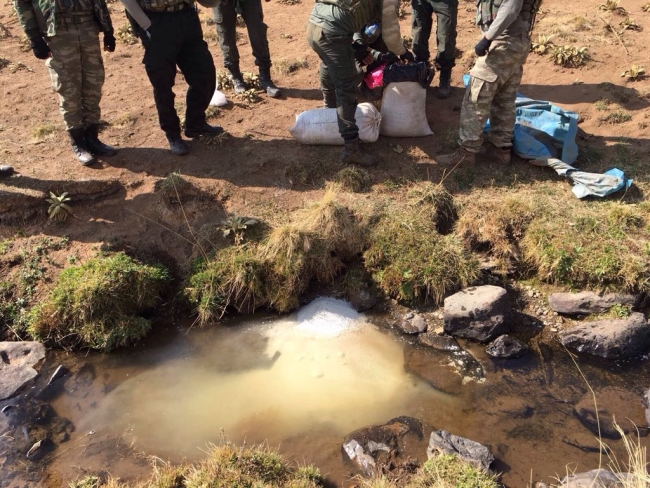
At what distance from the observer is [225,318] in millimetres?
5219

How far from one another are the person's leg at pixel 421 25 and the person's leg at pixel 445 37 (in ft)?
0.56

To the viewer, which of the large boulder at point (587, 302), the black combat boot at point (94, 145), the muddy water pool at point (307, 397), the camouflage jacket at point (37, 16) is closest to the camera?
the muddy water pool at point (307, 397)

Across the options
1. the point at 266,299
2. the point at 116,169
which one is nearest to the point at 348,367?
the point at 266,299

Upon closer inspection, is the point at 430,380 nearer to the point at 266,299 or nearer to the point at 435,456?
the point at 435,456

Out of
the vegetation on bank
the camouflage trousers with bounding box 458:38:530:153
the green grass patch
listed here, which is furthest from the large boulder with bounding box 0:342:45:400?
the camouflage trousers with bounding box 458:38:530:153

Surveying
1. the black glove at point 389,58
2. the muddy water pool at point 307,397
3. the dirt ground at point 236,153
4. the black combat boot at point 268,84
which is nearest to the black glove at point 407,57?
the black glove at point 389,58

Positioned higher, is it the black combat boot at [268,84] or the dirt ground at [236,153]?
the black combat boot at [268,84]

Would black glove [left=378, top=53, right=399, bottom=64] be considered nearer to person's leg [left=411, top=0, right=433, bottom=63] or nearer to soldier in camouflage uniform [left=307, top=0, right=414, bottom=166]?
soldier in camouflage uniform [left=307, top=0, right=414, bottom=166]

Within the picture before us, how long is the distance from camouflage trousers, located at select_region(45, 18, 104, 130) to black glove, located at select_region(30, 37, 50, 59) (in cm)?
6

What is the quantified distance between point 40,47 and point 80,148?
1196mm

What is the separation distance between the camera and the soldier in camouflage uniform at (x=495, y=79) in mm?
5270

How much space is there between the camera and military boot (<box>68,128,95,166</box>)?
6.12 metres

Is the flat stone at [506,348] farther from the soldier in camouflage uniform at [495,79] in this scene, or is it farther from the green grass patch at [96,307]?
the green grass patch at [96,307]

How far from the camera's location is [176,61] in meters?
5.91
